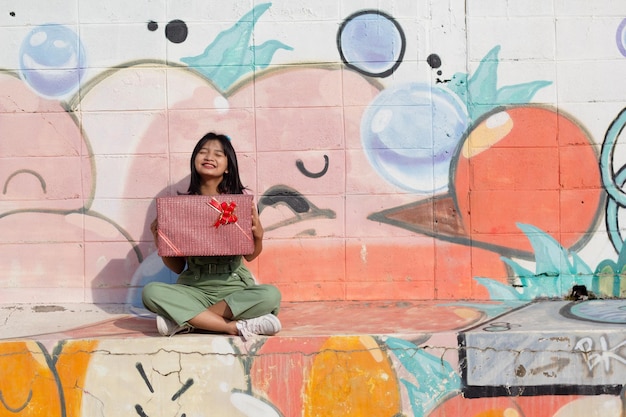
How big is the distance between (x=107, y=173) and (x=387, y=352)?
2.08 m

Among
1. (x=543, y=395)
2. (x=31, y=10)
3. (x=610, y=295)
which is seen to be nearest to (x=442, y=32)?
(x=610, y=295)

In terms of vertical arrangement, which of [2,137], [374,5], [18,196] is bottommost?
[18,196]

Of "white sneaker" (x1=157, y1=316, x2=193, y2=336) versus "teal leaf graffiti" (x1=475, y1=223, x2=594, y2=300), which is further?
"teal leaf graffiti" (x1=475, y1=223, x2=594, y2=300)

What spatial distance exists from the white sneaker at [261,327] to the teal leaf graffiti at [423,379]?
22.2 inches

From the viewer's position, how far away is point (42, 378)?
399 centimetres

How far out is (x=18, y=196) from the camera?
4.88 metres

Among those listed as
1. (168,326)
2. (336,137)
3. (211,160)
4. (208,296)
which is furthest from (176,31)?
(168,326)

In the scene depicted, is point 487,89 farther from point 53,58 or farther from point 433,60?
point 53,58

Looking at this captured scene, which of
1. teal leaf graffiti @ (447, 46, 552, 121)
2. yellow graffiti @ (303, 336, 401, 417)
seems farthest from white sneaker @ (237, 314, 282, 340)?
teal leaf graffiti @ (447, 46, 552, 121)

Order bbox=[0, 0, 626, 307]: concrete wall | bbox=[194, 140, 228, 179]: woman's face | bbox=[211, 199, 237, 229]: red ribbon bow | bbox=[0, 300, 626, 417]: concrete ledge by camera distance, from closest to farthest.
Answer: bbox=[0, 300, 626, 417]: concrete ledge < bbox=[211, 199, 237, 229]: red ribbon bow < bbox=[194, 140, 228, 179]: woman's face < bbox=[0, 0, 626, 307]: concrete wall

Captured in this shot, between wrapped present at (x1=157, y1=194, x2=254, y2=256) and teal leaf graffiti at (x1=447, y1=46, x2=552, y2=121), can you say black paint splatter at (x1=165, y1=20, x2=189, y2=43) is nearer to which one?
wrapped present at (x1=157, y1=194, x2=254, y2=256)

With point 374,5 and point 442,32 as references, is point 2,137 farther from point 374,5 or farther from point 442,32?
point 442,32

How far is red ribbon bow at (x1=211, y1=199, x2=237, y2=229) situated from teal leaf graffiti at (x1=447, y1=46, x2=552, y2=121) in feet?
5.25

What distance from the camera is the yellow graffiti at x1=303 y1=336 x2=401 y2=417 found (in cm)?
396
